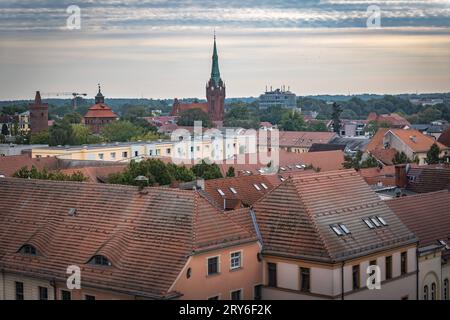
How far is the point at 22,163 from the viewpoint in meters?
81.1

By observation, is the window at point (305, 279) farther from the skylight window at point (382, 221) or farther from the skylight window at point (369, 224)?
the skylight window at point (382, 221)

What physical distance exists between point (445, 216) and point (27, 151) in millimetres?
64487

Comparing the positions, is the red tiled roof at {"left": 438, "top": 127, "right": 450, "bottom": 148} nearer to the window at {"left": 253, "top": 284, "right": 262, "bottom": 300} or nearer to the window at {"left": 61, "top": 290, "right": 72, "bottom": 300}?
the window at {"left": 253, "top": 284, "right": 262, "bottom": 300}

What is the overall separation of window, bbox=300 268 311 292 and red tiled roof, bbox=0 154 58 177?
46461 millimetres

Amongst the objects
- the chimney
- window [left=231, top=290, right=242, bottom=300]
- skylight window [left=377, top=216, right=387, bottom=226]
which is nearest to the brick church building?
the chimney

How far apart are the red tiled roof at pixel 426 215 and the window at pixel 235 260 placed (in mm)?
10647

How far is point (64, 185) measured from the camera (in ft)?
129

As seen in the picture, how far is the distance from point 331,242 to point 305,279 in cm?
176

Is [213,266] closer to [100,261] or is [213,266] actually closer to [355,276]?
[100,261]

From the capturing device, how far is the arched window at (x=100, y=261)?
3291 cm

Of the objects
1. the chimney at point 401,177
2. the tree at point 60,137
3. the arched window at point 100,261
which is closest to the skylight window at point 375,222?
the arched window at point 100,261
